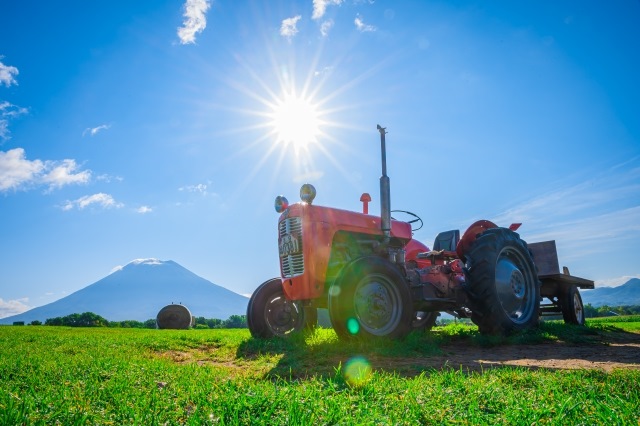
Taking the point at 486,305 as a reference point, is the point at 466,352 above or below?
below

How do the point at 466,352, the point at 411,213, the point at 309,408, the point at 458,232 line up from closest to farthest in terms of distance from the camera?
the point at 309,408, the point at 466,352, the point at 411,213, the point at 458,232

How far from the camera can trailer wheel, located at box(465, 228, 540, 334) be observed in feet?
21.1

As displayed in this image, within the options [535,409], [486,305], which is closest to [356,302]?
[486,305]

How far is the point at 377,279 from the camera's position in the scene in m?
6.01

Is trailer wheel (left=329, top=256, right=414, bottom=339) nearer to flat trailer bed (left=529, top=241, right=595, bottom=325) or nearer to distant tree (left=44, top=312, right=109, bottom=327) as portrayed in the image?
flat trailer bed (left=529, top=241, right=595, bottom=325)

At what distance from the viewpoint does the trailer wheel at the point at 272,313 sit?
707 cm

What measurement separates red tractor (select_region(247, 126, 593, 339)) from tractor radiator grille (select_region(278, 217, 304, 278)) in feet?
0.05

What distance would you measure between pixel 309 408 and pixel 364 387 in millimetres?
604

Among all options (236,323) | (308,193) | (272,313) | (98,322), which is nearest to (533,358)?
(308,193)

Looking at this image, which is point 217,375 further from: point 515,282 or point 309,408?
point 515,282

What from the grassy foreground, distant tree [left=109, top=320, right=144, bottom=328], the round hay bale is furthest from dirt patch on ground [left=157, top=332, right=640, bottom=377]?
distant tree [left=109, top=320, right=144, bottom=328]

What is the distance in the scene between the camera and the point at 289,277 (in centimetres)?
665

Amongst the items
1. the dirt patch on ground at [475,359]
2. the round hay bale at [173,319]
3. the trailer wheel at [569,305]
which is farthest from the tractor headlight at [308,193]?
the round hay bale at [173,319]

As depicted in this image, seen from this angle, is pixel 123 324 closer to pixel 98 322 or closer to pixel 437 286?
pixel 98 322
